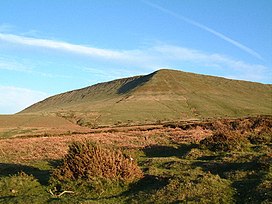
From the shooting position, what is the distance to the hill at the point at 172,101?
4210 inches

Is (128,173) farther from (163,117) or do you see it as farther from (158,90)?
(158,90)

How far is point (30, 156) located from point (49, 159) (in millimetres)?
2645

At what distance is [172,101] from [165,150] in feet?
337

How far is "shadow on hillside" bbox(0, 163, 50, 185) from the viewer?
19.2m

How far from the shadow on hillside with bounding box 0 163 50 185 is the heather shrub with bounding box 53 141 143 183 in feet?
5.09

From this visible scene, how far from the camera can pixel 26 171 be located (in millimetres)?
21797

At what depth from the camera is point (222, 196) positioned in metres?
13.6

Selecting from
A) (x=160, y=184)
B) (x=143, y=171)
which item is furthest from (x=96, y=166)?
(x=160, y=184)

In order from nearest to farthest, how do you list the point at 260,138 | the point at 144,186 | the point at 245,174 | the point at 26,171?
the point at 144,186 → the point at 245,174 → the point at 26,171 → the point at 260,138

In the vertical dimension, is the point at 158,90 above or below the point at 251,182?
above

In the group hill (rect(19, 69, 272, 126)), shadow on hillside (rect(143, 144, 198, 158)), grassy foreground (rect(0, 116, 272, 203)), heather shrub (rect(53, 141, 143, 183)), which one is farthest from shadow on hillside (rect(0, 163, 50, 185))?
hill (rect(19, 69, 272, 126))

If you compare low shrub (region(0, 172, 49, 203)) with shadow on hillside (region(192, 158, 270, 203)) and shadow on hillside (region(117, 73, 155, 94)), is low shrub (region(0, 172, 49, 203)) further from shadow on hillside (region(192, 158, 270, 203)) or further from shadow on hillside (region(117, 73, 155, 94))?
shadow on hillside (region(117, 73, 155, 94))

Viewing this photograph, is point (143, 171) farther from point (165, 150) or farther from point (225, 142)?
point (165, 150)

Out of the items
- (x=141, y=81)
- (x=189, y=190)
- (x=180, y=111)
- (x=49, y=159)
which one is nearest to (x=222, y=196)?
(x=189, y=190)
